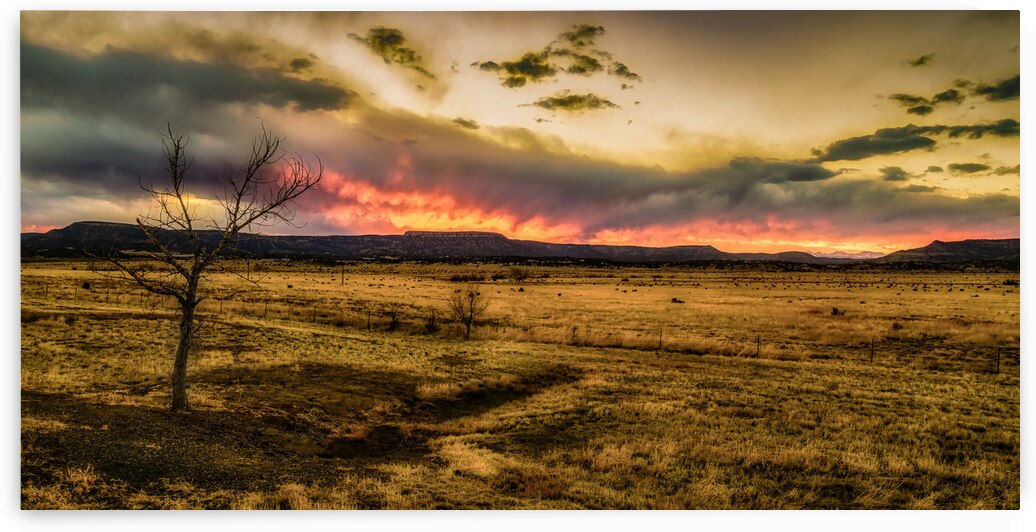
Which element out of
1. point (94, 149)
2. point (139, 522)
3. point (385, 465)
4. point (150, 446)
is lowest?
point (139, 522)

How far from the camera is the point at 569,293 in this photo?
184 feet

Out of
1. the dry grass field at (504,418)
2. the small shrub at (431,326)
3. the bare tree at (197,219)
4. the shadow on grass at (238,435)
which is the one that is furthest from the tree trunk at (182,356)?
the small shrub at (431,326)

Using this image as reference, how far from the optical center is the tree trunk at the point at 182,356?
354 inches

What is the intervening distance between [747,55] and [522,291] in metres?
45.8

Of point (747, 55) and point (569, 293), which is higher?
point (747, 55)

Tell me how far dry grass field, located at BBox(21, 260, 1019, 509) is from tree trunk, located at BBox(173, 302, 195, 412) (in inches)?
16.1

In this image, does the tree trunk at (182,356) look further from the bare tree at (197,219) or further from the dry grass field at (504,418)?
the dry grass field at (504,418)

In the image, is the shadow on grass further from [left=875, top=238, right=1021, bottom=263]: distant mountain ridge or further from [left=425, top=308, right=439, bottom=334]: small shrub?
[left=425, top=308, right=439, bottom=334]: small shrub

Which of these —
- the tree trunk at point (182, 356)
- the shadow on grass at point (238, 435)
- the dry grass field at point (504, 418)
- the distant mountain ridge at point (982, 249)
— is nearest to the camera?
the shadow on grass at point (238, 435)

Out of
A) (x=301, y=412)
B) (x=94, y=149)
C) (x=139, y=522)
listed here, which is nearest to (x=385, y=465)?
(x=301, y=412)

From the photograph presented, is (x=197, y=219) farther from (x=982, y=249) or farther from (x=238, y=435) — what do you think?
(x=982, y=249)

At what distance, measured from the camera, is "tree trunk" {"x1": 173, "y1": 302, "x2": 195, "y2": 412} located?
8984 millimetres

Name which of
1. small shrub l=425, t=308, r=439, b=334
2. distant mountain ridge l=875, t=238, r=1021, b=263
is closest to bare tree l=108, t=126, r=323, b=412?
distant mountain ridge l=875, t=238, r=1021, b=263

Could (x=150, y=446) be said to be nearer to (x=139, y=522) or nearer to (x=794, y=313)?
(x=139, y=522)
